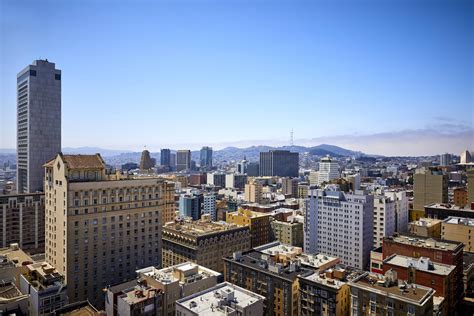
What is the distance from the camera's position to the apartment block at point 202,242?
93188mm

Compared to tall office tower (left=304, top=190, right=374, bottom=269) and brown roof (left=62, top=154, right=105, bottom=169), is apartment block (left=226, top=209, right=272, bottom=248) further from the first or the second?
brown roof (left=62, top=154, right=105, bottom=169)

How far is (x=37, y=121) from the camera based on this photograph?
148625mm

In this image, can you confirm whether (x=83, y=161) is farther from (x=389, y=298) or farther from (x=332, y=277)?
(x=389, y=298)

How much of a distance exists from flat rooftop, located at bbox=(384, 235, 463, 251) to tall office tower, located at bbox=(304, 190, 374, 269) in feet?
63.6

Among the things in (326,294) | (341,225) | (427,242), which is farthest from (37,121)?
(427,242)

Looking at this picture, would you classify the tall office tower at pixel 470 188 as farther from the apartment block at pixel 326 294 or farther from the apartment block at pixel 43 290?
the apartment block at pixel 43 290

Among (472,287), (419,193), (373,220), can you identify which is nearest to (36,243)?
(373,220)

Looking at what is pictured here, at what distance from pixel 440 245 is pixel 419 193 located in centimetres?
9541

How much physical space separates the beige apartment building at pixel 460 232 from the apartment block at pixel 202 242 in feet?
201

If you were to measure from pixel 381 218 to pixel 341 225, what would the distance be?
14998mm

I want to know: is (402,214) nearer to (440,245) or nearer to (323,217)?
(323,217)

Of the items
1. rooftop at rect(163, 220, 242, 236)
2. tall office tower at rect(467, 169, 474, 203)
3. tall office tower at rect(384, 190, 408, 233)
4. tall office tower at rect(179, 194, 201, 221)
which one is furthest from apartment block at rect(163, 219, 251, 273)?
tall office tower at rect(467, 169, 474, 203)

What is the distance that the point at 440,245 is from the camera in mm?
75688

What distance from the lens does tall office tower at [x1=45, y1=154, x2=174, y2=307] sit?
66.4 m
